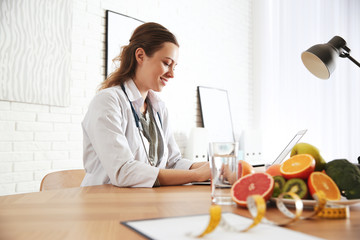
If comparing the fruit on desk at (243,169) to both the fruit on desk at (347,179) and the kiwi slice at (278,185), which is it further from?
the fruit on desk at (347,179)

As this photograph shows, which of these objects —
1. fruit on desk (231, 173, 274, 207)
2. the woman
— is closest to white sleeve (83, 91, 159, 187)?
the woman

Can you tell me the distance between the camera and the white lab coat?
52.2 inches

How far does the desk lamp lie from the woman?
64 cm

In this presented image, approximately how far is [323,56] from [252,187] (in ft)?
2.69

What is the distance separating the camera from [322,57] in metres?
1.40

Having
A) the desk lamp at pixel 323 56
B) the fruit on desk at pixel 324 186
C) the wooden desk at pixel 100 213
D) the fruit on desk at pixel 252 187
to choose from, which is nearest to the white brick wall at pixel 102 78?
the wooden desk at pixel 100 213

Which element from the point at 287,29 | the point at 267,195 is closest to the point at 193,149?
the point at 287,29

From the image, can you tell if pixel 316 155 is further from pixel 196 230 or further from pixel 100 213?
pixel 100 213

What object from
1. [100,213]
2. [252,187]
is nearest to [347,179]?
[252,187]

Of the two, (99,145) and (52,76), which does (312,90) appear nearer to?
(52,76)

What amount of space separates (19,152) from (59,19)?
43.3 inches

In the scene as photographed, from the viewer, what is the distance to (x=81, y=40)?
2.99 meters

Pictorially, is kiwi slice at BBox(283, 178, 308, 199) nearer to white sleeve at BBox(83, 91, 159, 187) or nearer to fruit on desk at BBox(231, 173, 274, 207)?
fruit on desk at BBox(231, 173, 274, 207)

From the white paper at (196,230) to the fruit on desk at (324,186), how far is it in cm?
20
